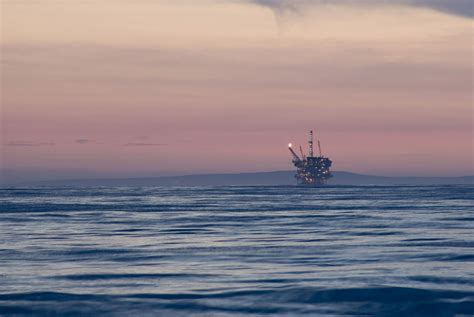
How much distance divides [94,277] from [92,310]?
5.50 meters

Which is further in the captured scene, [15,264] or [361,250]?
[361,250]

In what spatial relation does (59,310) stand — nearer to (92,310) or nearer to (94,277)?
(92,310)

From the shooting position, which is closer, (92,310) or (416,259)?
(92,310)

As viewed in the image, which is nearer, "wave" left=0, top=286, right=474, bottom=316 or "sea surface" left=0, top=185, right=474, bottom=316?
"wave" left=0, top=286, right=474, bottom=316

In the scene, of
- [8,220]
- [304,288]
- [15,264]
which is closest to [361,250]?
[304,288]

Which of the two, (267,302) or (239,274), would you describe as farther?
(239,274)

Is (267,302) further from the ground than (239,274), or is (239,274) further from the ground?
(239,274)

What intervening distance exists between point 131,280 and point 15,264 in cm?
662

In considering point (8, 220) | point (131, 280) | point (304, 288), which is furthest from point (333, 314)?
point (8, 220)

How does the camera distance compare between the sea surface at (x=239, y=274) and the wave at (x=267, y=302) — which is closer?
the wave at (x=267, y=302)

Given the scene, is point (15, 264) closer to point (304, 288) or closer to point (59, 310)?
point (59, 310)

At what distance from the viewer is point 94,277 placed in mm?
26109

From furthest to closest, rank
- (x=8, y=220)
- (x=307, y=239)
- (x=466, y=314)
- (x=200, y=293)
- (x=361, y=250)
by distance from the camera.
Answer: (x=8, y=220) < (x=307, y=239) < (x=361, y=250) < (x=200, y=293) < (x=466, y=314)

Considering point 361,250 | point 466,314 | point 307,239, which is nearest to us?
point 466,314
